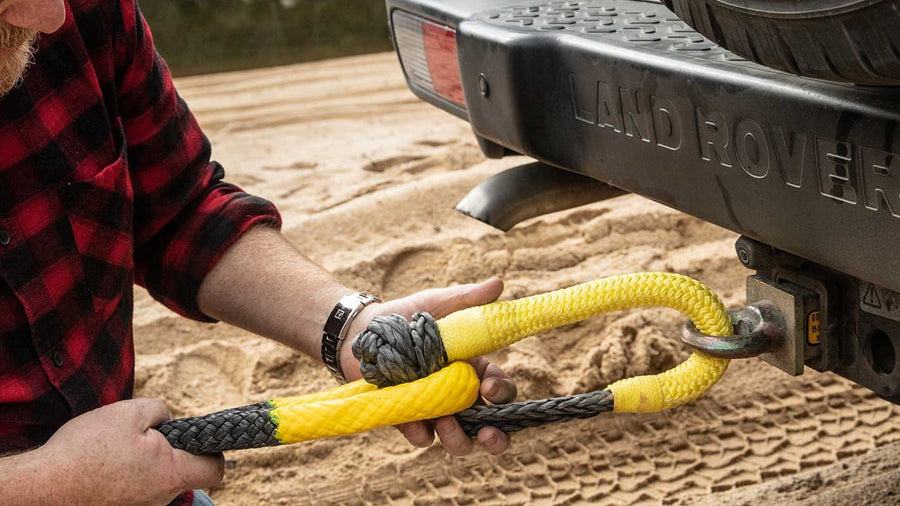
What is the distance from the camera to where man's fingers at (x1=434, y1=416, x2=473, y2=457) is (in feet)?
4.58

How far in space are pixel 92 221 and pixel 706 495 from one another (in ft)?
4.17

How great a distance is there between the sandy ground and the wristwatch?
619 mm

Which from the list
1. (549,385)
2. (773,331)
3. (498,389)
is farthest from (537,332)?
(549,385)

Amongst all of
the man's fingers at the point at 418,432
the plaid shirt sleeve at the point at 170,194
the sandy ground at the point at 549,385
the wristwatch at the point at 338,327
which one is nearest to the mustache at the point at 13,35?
the plaid shirt sleeve at the point at 170,194

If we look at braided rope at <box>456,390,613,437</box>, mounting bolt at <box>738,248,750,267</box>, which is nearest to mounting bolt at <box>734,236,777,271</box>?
mounting bolt at <box>738,248,750,267</box>

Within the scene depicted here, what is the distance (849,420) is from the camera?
2.31 m

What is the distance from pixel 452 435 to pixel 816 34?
0.67 m

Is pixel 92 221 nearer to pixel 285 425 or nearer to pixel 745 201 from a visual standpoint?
pixel 285 425

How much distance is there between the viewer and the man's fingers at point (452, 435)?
55.0 inches

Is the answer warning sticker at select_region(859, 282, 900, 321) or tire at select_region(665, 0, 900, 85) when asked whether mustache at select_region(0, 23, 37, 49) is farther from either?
warning sticker at select_region(859, 282, 900, 321)

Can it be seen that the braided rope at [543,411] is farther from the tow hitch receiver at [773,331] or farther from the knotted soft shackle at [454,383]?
the tow hitch receiver at [773,331]

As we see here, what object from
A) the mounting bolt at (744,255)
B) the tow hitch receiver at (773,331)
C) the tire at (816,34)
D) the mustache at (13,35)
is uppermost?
the mustache at (13,35)

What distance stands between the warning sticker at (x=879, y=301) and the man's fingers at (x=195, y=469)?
2.88 feet

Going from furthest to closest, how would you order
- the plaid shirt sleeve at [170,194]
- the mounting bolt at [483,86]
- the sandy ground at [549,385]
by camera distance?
1. the sandy ground at [549,385]
2. the mounting bolt at [483,86]
3. the plaid shirt sleeve at [170,194]
